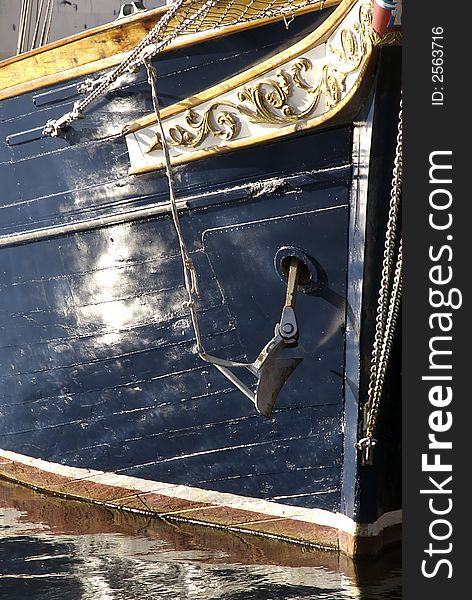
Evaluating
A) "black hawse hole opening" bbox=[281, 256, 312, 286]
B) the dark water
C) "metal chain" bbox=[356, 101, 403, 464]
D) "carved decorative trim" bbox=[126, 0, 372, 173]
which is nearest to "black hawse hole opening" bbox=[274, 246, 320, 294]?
"black hawse hole opening" bbox=[281, 256, 312, 286]

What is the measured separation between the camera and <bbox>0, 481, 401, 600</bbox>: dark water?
479 centimetres

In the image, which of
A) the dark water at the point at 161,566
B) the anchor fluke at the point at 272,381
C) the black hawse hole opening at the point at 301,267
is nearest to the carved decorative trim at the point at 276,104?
the black hawse hole opening at the point at 301,267

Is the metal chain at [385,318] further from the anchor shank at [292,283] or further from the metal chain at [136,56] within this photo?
the metal chain at [136,56]

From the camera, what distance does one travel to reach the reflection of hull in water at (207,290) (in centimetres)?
485

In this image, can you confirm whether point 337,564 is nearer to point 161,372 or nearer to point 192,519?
point 192,519

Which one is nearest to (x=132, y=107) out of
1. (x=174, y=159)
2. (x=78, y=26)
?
(x=174, y=159)

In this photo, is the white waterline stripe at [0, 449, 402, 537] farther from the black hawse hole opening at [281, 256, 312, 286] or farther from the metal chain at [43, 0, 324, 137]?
the metal chain at [43, 0, 324, 137]

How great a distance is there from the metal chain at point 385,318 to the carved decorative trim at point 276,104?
1.27 feet

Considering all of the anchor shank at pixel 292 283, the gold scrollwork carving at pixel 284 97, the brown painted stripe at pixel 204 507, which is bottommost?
the brown painted stripe at pixel 204 507

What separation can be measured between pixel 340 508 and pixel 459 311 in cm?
132

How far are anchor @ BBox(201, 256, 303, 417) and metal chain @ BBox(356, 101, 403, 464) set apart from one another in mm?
363

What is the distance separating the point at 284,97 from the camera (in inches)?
187

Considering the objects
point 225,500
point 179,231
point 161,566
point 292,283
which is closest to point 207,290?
point 179,231

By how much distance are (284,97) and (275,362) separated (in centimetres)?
119
